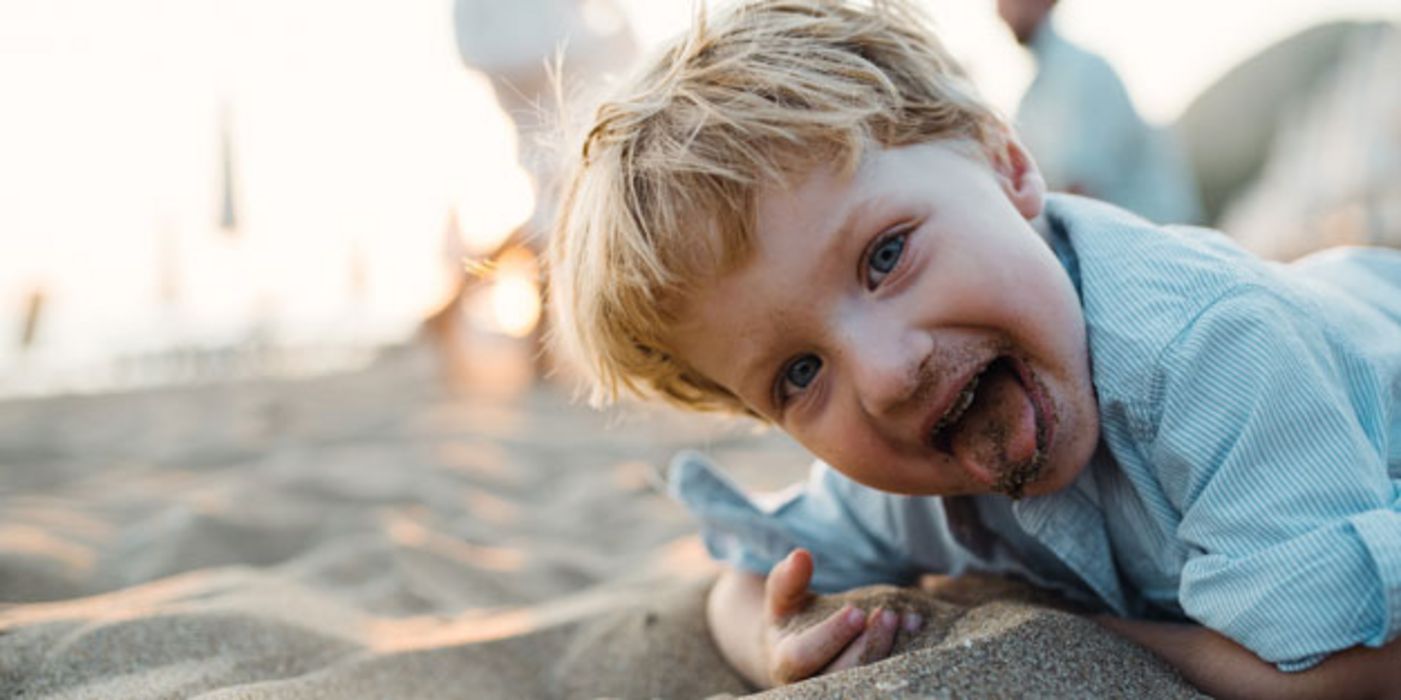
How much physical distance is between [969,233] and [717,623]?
2.38ft

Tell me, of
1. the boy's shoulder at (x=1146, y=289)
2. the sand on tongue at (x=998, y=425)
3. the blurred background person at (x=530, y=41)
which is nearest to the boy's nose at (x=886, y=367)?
the sand on tongue at (x=998, y=425)

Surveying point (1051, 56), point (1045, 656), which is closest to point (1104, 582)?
point (1045, 656)

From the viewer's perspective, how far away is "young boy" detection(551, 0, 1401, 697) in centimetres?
106

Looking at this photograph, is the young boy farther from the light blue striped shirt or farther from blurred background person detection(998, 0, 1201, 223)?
blurred background person detection(998, 0, 1201, 223)

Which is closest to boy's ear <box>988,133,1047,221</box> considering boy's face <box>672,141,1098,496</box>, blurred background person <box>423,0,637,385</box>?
boy's face <box>672,141,1098,496</box>

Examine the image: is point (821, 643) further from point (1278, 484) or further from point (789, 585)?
point (1278, 484)

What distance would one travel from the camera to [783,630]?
142 cm

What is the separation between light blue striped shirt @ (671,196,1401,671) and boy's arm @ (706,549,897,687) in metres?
0.26

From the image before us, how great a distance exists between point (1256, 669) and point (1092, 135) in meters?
3.36

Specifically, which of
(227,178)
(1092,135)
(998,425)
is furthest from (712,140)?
(227,178)

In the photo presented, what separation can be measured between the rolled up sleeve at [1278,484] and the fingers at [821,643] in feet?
1.17

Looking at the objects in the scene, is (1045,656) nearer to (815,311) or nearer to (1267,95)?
(815,311)

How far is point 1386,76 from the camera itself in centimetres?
738

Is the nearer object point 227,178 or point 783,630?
point 783,630
